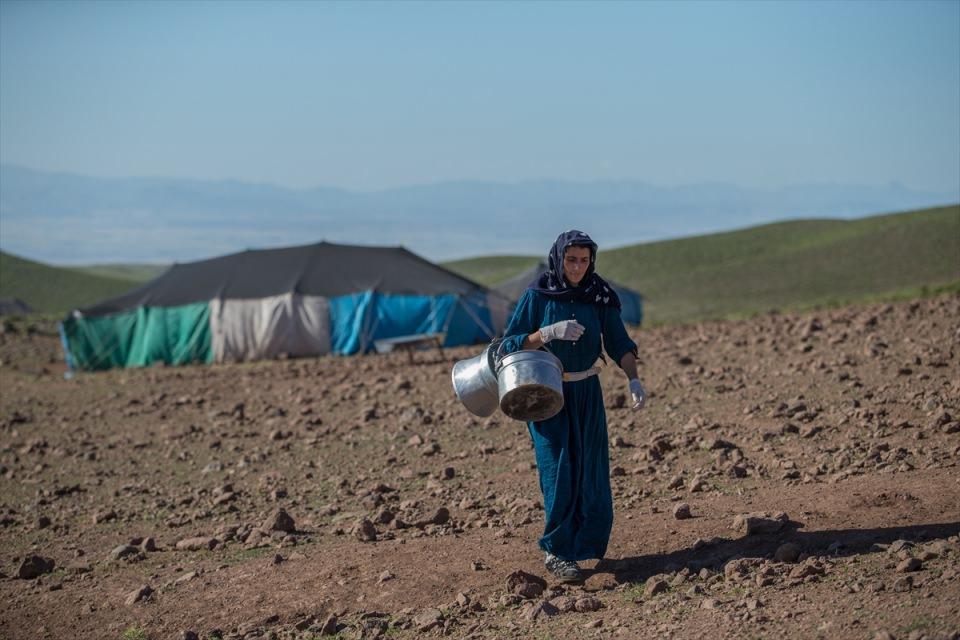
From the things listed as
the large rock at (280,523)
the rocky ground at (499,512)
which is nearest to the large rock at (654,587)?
the rocky ground at (499,512)

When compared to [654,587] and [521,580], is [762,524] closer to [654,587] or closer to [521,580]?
[654,587]

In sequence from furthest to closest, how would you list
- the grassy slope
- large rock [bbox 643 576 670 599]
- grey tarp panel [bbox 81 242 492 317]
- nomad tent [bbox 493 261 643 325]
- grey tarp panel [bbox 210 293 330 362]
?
the grassy slope < nomad tent [bbox 493 261 643 325] < grey tarp panel [bbox 81 242 492 317] < grey tarp panel [bbox 210 293 330 362] < large rock [bbox 643 576 670 599]

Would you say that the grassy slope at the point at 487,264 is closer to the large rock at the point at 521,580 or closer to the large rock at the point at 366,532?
the large rock at the point at 366,532

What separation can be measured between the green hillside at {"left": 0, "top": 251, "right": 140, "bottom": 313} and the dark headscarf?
57734mm

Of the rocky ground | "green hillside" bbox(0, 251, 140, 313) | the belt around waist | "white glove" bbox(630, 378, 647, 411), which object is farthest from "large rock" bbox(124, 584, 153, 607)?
"green hillside" bbox(0, 251, 140, 313)

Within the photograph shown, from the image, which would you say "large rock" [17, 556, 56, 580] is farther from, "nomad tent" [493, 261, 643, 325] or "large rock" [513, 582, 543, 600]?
"nomad tent" [493, 261, 643, 325]

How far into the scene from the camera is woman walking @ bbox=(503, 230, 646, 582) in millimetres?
5695

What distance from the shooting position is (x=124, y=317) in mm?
25125

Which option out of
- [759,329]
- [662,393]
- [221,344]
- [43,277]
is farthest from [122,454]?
[43,277]

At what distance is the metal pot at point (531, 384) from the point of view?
17.9 feet

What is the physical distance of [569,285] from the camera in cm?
573

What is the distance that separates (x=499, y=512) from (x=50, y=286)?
65.6m

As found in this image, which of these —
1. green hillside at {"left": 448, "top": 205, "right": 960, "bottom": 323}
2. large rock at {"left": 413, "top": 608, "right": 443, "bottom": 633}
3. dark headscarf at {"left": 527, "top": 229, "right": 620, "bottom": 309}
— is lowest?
large rock at {"left": 413, "top": 608, "right": 443, "bottom": 633}

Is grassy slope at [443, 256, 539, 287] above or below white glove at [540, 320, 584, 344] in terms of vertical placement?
above
